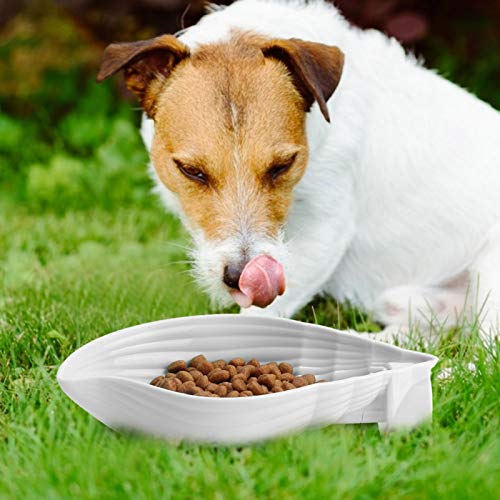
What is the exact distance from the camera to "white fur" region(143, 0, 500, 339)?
404cm

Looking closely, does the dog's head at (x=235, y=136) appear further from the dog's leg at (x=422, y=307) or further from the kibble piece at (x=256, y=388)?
the dog's leg at (x=422, y=307)

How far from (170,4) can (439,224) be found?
11.7ft

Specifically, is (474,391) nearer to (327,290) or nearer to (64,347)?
(327,290)

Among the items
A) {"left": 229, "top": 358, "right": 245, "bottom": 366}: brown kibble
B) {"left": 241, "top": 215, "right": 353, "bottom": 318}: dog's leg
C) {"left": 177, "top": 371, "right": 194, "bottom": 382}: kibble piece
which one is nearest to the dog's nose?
{"left": 229, "top": 358, "right": 245, "bottom": 366}: brown kibble

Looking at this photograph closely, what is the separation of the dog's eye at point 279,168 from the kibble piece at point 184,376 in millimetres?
847

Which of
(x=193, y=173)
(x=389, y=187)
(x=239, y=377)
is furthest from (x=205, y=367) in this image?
(x=389, y=187)

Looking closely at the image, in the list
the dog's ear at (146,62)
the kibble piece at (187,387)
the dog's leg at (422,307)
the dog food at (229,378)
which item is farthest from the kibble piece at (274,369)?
the dog's ear at (146,62)

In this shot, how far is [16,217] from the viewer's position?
620 centimetres

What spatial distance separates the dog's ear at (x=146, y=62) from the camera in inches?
142

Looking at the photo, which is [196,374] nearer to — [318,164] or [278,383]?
[278,383]

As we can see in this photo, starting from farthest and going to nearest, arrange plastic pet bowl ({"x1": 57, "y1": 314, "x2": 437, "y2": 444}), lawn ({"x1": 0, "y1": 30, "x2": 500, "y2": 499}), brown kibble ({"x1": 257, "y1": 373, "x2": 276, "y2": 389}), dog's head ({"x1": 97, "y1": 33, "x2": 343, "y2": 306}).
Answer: dog's head ({"x1": 97, "y1": 33, "x2": 343, "y2": 306}) → brown kibble ({"x1": 257, "y1": 373, "x2": 276, "y2": 389}) → plastic pet bowl ({"x1": 57, "y1": 314, "x2": 437, "y2": 444}) → lawn ({"x1": 0, "y1": 30, "x2": 500, "y2": 499})

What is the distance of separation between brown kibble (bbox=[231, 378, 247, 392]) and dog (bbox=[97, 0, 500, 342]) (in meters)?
0.34

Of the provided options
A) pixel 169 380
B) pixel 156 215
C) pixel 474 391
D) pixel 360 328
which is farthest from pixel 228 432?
pixel 156 215

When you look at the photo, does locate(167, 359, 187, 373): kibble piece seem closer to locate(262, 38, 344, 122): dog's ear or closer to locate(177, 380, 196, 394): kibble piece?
locate(177, 380, 196, 394): kibble piece
